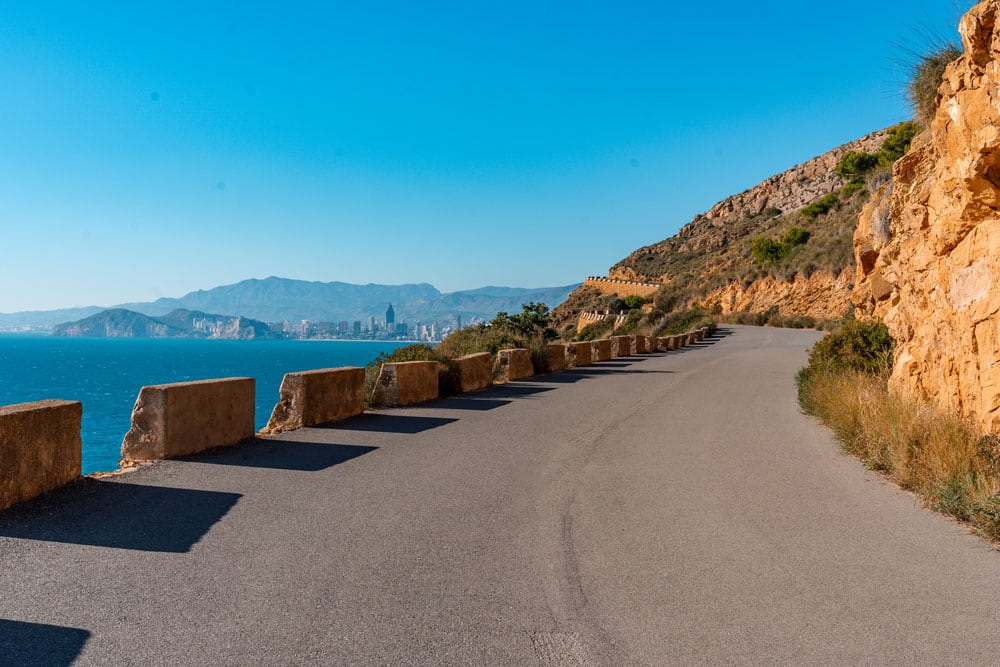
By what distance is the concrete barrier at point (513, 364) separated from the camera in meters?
21.0

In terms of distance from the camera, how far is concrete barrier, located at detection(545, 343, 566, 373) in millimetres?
24312

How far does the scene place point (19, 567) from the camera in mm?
5055

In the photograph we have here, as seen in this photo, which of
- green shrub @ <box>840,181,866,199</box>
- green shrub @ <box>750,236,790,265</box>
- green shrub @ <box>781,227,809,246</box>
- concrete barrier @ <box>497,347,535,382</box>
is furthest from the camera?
green shrub @ <box>840,181,866,199</box>

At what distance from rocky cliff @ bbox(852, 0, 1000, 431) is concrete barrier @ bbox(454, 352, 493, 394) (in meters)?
8.93

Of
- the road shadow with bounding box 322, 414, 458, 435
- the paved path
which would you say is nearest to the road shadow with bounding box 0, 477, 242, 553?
the paved path

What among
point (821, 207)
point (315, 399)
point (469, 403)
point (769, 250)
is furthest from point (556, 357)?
point (821, 207)

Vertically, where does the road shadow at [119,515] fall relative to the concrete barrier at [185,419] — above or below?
below

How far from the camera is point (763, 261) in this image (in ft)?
244

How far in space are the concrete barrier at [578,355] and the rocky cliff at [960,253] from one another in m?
15.1

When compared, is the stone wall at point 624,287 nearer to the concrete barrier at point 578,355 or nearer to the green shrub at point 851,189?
the green shrub at point 851,189

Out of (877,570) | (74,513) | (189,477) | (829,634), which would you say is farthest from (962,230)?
(74,513)

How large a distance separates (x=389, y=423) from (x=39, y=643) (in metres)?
8.40

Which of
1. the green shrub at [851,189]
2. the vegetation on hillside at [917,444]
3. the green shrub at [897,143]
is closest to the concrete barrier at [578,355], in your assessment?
the vegetation on hillside at [917,444]

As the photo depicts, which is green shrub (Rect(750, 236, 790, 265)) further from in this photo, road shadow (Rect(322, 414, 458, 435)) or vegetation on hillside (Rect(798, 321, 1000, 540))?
road shadow (Rect(322, 414, 458, 435))
